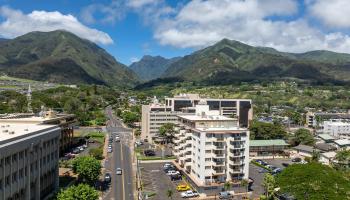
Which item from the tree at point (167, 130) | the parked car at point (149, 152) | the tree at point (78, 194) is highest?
the tree at point (167, 130)

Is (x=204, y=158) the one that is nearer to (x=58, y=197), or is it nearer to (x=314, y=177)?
(x=314, y=177)

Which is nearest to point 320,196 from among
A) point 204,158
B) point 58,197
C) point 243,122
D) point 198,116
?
point 204,158

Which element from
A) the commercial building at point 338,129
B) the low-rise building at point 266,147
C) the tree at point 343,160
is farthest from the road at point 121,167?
the commercial building at point 338,129

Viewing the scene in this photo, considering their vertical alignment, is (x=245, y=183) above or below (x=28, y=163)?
below

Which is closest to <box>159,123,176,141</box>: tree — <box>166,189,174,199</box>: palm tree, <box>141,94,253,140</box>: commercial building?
<box>141,94,253,140</box>: commercial building

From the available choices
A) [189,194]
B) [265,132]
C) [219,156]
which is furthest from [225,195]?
[265,132]

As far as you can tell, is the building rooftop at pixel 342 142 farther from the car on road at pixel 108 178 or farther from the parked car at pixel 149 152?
the car on road at pixel 108 178

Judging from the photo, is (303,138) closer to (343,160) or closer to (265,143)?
(265,143)
